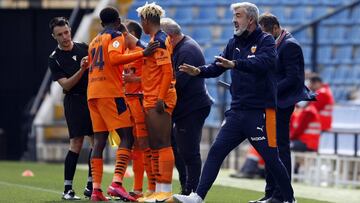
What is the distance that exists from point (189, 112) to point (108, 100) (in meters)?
1.06

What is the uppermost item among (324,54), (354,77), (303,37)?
(303,37)

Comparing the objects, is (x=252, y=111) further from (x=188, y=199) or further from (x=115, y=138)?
(x=115, y=138)

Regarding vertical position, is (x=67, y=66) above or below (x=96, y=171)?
above

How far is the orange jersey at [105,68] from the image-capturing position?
10617 mm

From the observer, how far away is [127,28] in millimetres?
11477

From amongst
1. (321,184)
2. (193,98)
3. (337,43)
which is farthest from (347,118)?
(193,98)

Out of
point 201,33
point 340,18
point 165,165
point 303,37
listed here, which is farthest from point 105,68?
point 201,33

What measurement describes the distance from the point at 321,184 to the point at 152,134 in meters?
6.25

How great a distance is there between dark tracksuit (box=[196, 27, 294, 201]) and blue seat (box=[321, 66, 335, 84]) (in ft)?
35.9

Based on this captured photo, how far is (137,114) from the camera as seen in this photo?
11039 millimetres

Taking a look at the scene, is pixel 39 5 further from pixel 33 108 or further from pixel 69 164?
pixel 69 164

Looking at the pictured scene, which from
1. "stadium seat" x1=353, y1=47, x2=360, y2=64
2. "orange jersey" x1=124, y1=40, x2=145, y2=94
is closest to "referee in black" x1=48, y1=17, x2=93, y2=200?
"orange jersey" x1=124, y1=40, x2=145, y2=94

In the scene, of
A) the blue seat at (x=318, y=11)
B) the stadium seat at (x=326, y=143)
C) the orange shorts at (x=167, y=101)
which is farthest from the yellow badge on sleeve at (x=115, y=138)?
the blue seat at (x=318, y=11)

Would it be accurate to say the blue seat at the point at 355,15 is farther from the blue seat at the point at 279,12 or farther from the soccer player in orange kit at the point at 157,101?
the soccer player in orange kit at the point at 157,101
